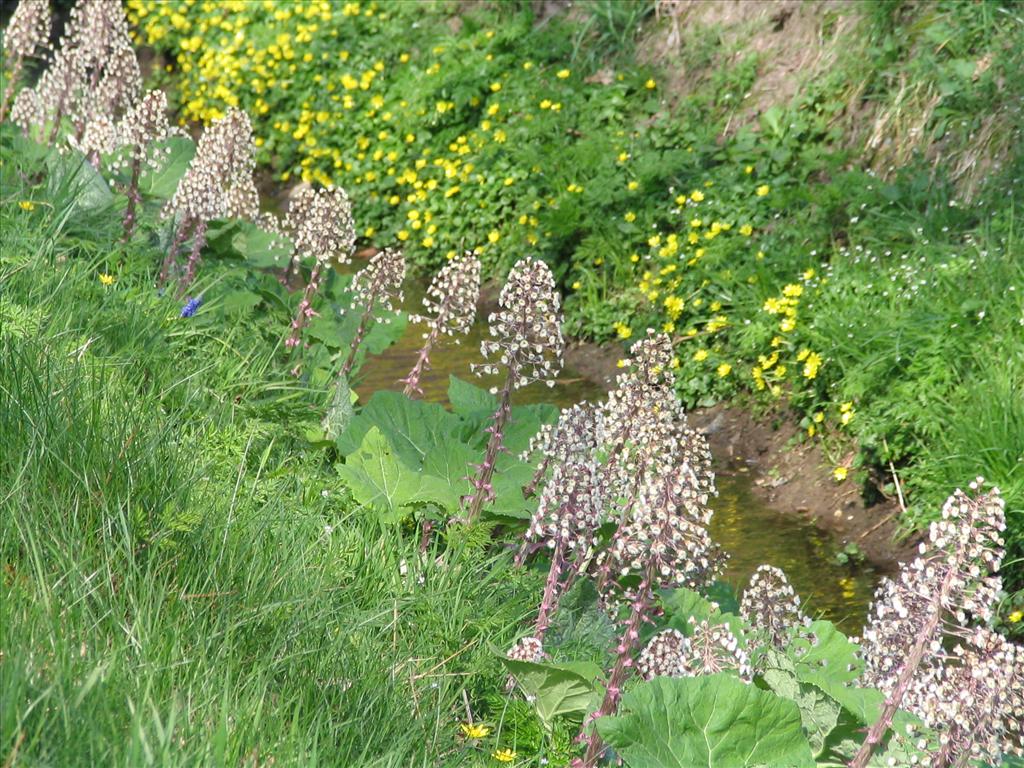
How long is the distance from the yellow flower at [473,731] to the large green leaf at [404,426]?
1.23 m

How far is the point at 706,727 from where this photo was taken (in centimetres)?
278

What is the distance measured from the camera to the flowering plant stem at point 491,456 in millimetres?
3805

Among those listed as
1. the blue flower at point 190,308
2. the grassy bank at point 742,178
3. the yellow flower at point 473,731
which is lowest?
the grassy bank at point 742,178

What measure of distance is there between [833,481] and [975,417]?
3.11ft

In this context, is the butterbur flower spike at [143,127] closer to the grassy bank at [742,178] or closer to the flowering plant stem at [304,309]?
the flowering plant stem at [304,309]

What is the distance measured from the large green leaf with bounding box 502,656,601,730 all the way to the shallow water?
68.7 inches

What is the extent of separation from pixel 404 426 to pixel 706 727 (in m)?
1.90

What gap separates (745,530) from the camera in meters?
6.09

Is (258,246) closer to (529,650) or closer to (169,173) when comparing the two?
(169,173)

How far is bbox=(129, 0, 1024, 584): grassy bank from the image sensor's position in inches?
242

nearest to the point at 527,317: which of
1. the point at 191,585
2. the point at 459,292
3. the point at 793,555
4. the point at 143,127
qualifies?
the point at 459,292

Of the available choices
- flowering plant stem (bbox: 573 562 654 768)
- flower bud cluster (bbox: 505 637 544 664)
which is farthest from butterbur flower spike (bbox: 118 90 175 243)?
flowering plant stem (bbox: 573 562 654 768)

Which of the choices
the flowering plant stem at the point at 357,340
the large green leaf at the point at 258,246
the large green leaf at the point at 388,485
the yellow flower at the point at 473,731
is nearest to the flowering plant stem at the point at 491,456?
the large green leaf at the point at 388,485

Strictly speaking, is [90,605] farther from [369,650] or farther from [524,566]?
[524,566]
